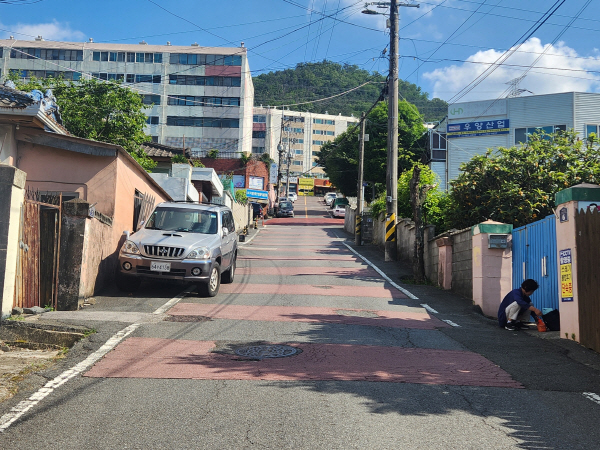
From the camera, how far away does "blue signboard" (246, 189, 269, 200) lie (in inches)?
2473

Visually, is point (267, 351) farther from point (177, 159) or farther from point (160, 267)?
point (177, 159)

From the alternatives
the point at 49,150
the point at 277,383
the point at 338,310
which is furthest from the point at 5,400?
the point at 49,150

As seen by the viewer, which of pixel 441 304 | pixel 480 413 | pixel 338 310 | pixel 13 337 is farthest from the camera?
pixel 441 304

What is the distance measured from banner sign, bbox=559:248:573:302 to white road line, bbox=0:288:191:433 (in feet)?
21.4

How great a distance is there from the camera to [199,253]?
12.4 metres

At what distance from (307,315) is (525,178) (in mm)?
8592

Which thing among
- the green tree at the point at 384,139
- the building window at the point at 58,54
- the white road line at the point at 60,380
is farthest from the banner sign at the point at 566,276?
the building window at the point at 58,54

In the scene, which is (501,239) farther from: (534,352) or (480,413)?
(480,413)

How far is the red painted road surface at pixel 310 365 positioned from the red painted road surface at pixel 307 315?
2.31 metres

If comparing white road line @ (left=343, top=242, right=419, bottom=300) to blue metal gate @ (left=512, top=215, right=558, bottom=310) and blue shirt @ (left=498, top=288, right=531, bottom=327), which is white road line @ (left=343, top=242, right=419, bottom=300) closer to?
blue metal gate @ (left=512, top=215, right=558, bottom=310)

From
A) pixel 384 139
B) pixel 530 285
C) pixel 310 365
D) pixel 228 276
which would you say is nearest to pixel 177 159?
pixel 228 276

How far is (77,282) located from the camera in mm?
10461

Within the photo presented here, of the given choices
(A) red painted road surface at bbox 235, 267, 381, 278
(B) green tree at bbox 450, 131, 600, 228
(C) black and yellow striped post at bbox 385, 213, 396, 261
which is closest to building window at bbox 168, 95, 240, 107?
(C) black and yellow striped post at bbox 385, 213, 396, 261

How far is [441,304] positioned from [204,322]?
641cm
